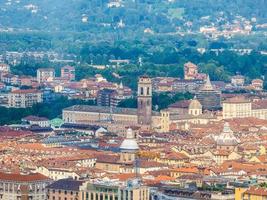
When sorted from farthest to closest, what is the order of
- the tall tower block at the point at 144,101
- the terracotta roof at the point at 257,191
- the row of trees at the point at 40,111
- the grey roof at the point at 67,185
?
the row of trees at the point at 40,111
the tall tower block at the point at 144,101
the grey roof at the point at 67,185
the terracotta roof at the point at 257,191

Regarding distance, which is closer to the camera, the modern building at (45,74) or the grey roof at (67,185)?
the grey roof at (67,185)

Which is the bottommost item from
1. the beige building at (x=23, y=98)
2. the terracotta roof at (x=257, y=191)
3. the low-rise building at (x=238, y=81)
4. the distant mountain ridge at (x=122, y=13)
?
the terracotta roof at (x=257, y=191)

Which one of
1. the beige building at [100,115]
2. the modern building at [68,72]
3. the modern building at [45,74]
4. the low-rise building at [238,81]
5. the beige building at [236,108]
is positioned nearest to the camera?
the beige building at [100,115]

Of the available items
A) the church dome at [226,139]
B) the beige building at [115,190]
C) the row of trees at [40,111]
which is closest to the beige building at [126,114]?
the row of trees at [40,111]

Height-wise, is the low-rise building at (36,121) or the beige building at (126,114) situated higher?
the beige building at (126,114)

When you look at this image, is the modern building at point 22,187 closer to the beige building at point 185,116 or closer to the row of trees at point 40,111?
the beige building at point 185,116

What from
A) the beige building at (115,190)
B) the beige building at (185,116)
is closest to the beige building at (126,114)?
the beige building at (185,116)

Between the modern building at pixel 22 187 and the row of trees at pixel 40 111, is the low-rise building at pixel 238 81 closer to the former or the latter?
the row of trees at pixel 40 111

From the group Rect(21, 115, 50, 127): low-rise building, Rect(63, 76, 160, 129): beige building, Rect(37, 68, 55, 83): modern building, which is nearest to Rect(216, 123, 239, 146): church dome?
Rect(63, 76, 160, 129): beige building
